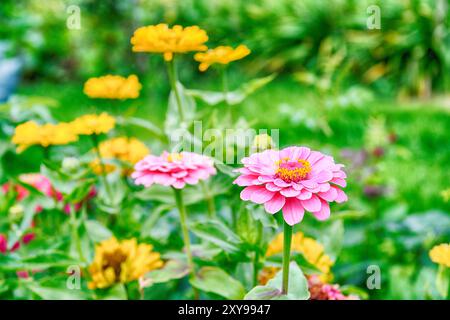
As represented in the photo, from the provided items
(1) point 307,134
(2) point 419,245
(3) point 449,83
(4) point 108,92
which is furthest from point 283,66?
(4) point 108,92

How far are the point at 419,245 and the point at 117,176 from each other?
95 centimetres

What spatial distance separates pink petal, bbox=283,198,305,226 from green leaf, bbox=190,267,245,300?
10.5 inches

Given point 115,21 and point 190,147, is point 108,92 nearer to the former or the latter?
point 190,147

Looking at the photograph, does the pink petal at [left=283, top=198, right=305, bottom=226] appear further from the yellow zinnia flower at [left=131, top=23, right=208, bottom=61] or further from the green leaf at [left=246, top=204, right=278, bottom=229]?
the yellow zinnia flower at [left=131, top=23, right=208, bottom=61]

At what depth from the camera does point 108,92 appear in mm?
1280

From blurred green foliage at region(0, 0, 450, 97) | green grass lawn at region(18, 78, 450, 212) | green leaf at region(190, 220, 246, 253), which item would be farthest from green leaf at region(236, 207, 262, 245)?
blurred green foliage at region(0, 0, 450, 97)

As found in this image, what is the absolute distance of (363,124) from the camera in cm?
312

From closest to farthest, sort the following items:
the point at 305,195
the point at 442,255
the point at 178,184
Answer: the point at 305,195
the point at 178,184
the point at 442,255

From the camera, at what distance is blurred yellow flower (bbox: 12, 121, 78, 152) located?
117 cm

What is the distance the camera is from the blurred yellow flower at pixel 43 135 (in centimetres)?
117

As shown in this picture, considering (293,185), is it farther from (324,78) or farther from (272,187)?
(324,78)

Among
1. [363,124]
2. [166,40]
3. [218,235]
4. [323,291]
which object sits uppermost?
[166,40]

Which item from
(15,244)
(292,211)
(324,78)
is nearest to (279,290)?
(292,211)

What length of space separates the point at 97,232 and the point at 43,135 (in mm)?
240
